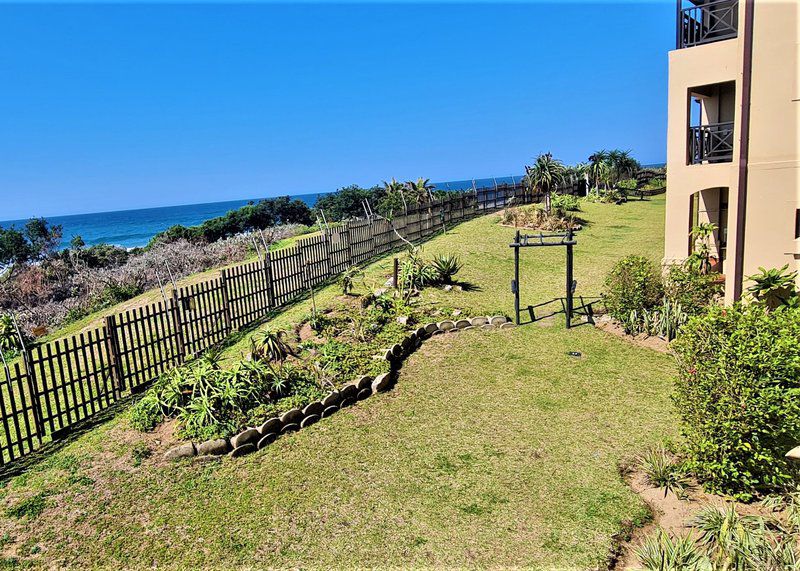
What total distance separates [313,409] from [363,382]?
108 centimetres

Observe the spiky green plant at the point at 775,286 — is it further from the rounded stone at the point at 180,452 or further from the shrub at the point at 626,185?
the shrub at the point at 626,185

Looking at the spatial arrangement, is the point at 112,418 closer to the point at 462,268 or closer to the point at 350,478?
the point at 350,478

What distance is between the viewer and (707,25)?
1206 cm

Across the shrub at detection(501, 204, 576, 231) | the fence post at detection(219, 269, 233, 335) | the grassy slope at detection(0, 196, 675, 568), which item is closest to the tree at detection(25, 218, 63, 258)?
the fence post at detection(219, 269, 233, 335)

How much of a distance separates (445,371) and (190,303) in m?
5.03

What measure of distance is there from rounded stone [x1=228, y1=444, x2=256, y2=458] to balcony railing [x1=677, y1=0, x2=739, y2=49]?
12.1m

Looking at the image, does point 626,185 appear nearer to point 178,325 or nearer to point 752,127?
point 752,127

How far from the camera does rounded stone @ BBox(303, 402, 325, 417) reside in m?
7.53

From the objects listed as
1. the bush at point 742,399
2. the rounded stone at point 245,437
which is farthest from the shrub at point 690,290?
the rounded stone at point 245,437

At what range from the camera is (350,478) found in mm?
6188

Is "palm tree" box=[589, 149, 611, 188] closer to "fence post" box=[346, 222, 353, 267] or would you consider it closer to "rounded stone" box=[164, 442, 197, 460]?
"fence post" box=[346, 222, 353, 267]

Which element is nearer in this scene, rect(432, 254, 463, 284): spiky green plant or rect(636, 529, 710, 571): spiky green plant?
rect(636, 529, 710, 571): spiky green plant

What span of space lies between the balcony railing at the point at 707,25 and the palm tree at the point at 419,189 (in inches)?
634

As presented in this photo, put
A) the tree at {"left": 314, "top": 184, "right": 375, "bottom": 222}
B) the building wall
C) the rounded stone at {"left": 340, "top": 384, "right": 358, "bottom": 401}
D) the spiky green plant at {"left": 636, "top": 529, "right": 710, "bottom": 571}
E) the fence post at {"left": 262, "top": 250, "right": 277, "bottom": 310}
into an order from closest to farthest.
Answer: the spiky green plant at {"left": 636, "top": 529, "right": 710, "bottom": 571}
the rounded stone at {"left": 340, "top": 384, "right": 358, "bottom": 401}
the building wall
the fence post at {"left": 262, "top": 250, "right": 277, "bottom": 310}
the tree at {"left": 314, "top": 184, "right": 375, "bottom": 222}
